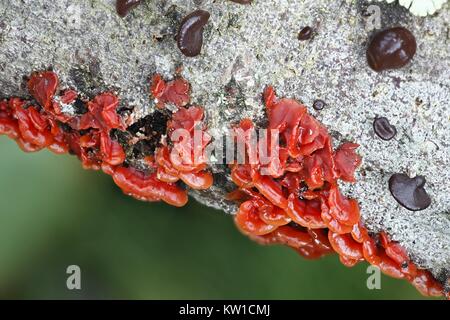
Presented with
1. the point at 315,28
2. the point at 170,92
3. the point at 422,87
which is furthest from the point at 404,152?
the point at 170,92

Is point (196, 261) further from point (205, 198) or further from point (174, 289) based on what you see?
point (205, 198)

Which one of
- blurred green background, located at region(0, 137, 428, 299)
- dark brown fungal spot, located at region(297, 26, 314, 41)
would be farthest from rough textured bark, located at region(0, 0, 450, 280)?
blurred green background, located at region(0, 137, 428, 299)

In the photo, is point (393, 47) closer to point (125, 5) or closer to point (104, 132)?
point (125, 5)

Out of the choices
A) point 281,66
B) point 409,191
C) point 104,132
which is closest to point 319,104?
point 281,66

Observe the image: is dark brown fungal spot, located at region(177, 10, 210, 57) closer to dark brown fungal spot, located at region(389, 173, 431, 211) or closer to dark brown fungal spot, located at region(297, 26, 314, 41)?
dark brown fungal spot, located at region(297, 26, 314, 41)

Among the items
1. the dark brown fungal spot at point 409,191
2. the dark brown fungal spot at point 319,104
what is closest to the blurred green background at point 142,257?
the dark brown fungal spot at point 409,191

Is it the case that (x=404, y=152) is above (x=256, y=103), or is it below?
below
